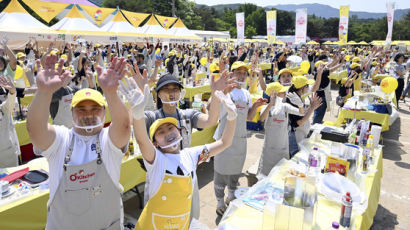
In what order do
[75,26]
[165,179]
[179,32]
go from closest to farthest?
[165,179]
[75,26]
[179,32]

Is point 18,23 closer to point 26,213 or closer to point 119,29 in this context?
point 119,29

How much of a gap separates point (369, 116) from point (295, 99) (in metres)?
3.79

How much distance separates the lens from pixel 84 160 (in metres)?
1.83

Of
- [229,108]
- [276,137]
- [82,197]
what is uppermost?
[229,108]

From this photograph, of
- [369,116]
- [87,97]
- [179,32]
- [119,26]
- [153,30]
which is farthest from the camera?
[179,32]

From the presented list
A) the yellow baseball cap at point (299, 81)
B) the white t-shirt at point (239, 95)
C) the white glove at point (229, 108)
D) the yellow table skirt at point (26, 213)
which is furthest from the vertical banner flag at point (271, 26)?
the yellow table skirt at point (26, 213)

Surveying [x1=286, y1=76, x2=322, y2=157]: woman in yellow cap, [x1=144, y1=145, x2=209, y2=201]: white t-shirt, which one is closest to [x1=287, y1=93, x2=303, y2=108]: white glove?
[x1=286, y1=76, x2=322, y2=157]: woman in yellow cap

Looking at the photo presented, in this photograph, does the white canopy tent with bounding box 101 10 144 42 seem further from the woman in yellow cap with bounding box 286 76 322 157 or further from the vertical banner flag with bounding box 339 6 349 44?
the vertical banner flag with bounding box 339 6 349 44

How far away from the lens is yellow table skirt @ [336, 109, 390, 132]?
6.30m

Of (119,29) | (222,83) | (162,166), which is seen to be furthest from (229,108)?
(119,29)

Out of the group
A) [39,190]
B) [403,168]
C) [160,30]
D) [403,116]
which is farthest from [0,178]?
[160,30]

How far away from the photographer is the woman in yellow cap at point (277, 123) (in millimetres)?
3848

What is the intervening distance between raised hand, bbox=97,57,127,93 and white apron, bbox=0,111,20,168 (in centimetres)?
333

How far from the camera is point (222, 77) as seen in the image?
2.64 meters
